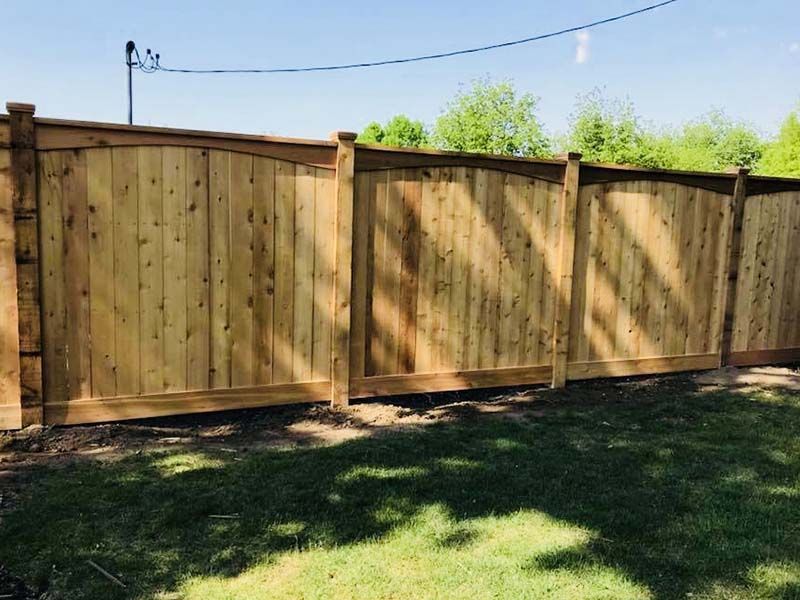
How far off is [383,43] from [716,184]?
26.1m

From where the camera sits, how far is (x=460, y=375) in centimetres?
514

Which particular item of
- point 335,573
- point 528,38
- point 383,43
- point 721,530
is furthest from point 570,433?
point 383,43

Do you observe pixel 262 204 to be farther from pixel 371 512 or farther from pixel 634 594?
pixel 634 594

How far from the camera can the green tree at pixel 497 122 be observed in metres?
30.6

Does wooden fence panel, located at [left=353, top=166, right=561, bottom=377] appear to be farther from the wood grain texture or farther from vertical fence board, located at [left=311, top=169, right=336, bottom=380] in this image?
the wood grain texture

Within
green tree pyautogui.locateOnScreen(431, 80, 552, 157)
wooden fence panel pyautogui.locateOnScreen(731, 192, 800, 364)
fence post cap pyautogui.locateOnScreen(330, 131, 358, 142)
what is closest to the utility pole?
fence post cap pyautogui.locateOnScreen(330, 131, 358, 142)

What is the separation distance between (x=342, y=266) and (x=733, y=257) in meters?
3.93

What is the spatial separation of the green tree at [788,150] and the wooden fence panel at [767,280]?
9006mm

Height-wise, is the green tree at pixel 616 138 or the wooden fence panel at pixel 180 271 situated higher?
the green tree at pixel 616 138

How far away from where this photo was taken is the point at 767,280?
641cm

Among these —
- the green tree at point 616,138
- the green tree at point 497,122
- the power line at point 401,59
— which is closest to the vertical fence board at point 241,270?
the power line at point 401,59

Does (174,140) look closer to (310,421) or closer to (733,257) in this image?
(310,421)

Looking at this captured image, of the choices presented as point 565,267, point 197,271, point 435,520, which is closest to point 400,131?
point 565,267

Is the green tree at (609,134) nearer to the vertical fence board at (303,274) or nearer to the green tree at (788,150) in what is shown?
the green tree at (788,150)
